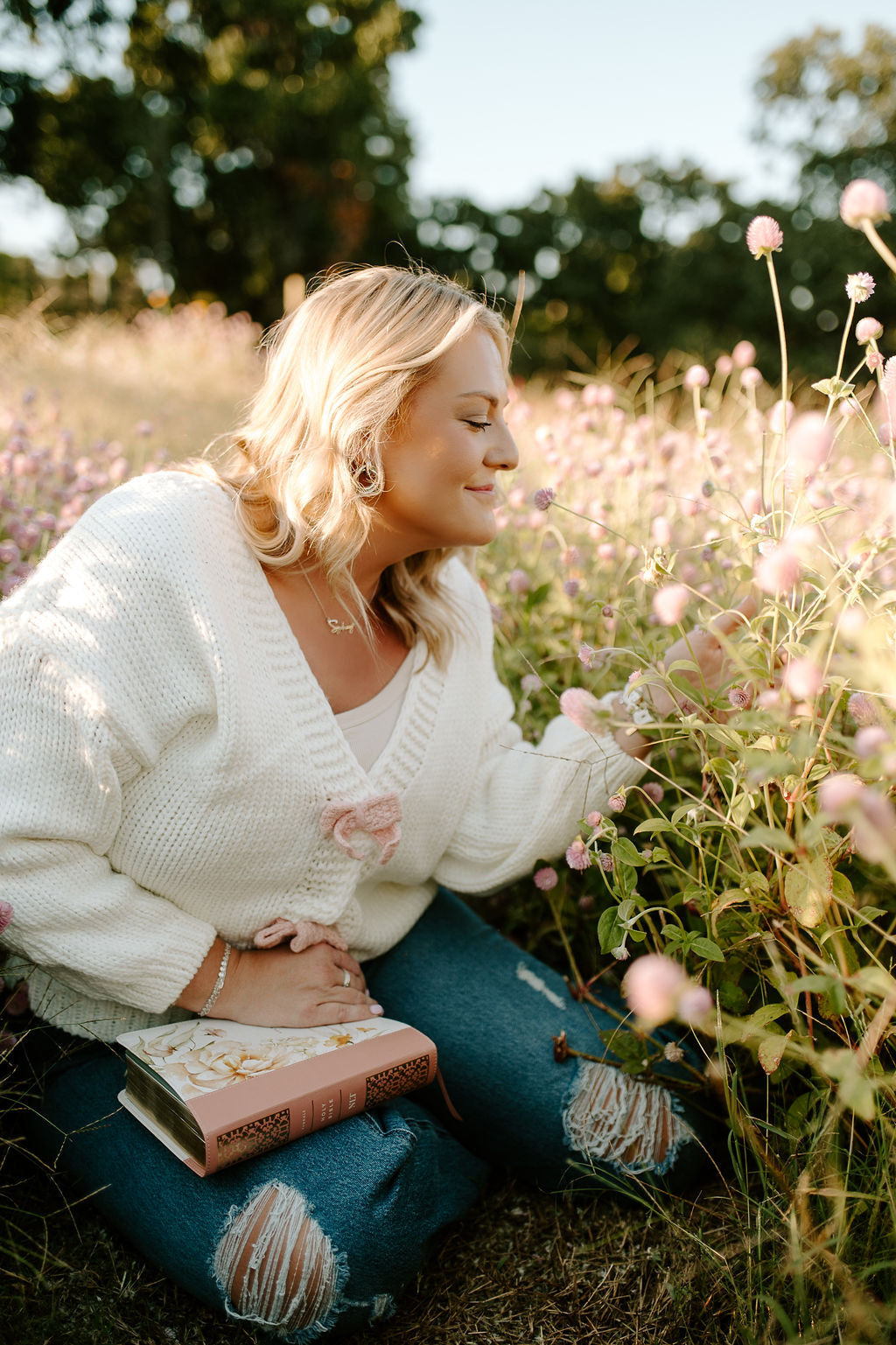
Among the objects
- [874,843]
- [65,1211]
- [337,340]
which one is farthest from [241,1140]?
[337,340]

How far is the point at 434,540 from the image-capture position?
1.61m

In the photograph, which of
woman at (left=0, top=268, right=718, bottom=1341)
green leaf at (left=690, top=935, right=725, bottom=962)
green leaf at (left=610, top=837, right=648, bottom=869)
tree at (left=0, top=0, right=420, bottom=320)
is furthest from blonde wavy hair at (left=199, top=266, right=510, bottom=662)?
tree at (left=0, top=0, right=420, bottom=320)

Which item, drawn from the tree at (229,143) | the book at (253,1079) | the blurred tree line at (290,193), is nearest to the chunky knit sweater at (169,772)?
the book at (253,1079)

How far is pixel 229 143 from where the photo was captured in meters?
16.1

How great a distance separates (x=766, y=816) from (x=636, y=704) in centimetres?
24

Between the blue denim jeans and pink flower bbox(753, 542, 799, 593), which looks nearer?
pink flower bbox(753, 542, 799, 593)

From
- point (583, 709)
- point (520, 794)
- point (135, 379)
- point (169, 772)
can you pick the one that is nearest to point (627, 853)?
point (583, 709)

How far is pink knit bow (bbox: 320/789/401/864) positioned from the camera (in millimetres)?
1456

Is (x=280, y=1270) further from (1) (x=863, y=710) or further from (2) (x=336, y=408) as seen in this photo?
(2) (x=336, y=408)

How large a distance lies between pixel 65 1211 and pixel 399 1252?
0.56 meters

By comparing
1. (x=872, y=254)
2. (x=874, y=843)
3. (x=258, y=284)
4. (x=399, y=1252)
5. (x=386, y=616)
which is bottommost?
(x=258, y=284)

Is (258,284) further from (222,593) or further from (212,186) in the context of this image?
(222,593)

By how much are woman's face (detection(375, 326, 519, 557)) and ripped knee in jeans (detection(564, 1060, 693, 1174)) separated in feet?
3.17

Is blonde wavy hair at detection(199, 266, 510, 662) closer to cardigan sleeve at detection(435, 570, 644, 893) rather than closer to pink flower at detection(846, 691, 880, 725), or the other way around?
cardigan sleeve at detection(435, 570, 644, 893)
